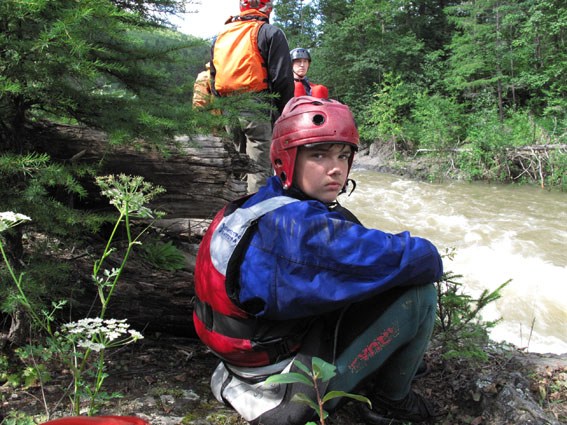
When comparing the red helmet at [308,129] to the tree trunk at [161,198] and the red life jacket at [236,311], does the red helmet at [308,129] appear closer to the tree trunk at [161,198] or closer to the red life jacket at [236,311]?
the red life jacket at [236,311]

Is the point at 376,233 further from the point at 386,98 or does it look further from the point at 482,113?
the point at 386,98

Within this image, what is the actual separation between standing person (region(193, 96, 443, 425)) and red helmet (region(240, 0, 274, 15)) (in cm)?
254

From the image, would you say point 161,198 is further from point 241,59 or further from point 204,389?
point 241,59

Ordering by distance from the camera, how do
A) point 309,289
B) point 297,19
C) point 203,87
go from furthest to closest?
point 297,19
point 203,87
point 309,289

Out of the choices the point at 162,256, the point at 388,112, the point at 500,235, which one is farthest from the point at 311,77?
the point at 162,256

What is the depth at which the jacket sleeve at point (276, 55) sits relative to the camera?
416cm

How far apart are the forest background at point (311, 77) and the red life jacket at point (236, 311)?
2.27 ft

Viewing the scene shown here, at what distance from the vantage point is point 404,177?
48.9 ft

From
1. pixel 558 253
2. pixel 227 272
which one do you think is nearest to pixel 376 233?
pixel 227 272

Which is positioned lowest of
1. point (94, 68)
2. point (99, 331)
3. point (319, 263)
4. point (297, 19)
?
point (99, 331)

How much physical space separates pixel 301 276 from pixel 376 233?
0.36m

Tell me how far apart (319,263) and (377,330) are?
48 cm

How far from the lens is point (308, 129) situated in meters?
2.10

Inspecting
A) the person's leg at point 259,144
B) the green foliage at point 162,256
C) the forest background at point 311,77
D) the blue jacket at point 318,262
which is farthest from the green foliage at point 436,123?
the blue jacket at point 318,262
